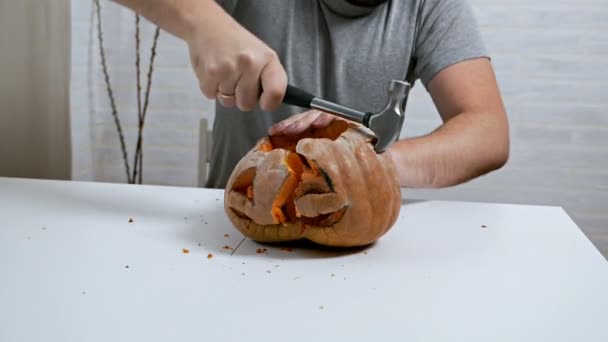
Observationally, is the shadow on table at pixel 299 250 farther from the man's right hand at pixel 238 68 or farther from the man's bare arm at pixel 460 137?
the man's bare arm at pixel 460 137

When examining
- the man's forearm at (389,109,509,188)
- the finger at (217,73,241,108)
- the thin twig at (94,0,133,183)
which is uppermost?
the finger at (217,73,241,108)

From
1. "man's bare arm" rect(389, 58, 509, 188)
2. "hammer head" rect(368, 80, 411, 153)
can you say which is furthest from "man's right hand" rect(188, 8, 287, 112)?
"man's bare arm" rect(389, 58, 509, 188)

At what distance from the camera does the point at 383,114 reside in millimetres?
932

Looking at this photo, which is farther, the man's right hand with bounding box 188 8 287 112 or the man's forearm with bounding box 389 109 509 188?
the man's forearm with bounding box 389 109 509 188

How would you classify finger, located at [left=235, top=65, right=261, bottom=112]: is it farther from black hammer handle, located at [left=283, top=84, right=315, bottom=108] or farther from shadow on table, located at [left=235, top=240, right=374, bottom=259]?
shadow on table, located at [left=235, top=240, right=374, bottom=259]

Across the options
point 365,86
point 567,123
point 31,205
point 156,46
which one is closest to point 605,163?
point 567,123

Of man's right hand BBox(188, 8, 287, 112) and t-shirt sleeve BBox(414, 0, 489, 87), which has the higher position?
man's right hand BBox(188, 8, 287, 112)

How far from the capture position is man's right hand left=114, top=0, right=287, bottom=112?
93cm

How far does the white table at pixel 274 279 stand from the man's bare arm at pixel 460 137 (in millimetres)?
135

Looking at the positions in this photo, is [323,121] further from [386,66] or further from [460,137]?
[386,66]

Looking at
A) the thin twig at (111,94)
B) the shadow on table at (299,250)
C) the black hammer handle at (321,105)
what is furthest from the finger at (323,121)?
the thin twig at (111,94)

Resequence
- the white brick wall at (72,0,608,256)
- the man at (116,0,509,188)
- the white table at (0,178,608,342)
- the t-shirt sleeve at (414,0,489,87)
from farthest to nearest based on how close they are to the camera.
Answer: the white brick wall at (72,0,608,256) < the t-shirt sleeve at (414,0,489,87) < the man at (116,0,509,188) < the white table at (0,178,608,342)

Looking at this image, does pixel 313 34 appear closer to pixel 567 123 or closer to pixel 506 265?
pixel 506 265

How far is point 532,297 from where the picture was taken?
2.46 feet
